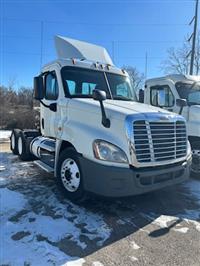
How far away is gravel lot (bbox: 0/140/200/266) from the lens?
3367 mm

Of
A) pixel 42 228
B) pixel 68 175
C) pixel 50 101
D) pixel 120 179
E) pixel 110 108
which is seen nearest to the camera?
pixel 42 228

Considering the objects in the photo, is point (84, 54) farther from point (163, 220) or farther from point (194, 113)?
point (163, 220)

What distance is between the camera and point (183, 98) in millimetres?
7559

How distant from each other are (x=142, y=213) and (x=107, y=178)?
39.5 inches

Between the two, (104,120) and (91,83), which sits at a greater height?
(91,83)

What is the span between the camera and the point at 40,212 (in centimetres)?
461

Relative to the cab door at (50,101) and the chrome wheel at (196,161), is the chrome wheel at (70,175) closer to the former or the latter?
the cab door at (50,101)

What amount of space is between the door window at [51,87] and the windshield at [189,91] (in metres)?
3.44

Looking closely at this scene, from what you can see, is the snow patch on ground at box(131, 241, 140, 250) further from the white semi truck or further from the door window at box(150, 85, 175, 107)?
the door window at box(150, 85, 175, 107)

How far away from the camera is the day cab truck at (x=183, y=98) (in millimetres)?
7246

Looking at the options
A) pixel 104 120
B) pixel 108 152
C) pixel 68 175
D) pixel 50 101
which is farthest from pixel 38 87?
pixel 108 152

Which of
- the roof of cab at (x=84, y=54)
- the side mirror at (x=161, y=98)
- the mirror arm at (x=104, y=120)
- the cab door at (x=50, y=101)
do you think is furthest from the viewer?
the side mirror at (x=161, y=98)

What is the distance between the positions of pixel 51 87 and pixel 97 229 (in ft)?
11.1

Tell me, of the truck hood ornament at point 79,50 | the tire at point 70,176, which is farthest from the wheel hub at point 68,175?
the truck hood ornament at point 79,50
